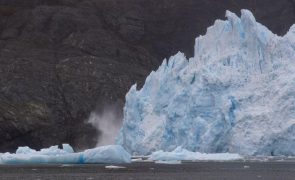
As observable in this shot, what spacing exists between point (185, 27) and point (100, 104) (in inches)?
783

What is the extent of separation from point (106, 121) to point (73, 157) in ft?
102

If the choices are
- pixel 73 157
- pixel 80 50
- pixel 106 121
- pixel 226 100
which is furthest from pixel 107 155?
pixel 80 50

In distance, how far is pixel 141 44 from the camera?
88812mm

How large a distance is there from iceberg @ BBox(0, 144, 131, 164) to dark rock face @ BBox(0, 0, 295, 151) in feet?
70.1

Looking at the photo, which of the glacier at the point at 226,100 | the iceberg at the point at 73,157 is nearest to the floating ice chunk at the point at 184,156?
→ the glacier at the point at 226,100

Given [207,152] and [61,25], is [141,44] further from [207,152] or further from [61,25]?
[207,152]

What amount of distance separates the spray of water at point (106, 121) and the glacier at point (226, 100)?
20.3m

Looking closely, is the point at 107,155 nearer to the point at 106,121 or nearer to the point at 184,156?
the point at 184,156

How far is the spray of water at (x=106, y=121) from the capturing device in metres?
74.9

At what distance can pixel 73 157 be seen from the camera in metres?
44.6

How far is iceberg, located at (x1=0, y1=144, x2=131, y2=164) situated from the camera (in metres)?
41.8

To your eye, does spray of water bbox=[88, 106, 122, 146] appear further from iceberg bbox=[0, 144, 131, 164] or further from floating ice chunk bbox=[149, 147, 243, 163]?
floating ice chunk bbox=[149, 147, 243, 163]

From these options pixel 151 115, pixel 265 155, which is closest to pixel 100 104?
pixel 151 115

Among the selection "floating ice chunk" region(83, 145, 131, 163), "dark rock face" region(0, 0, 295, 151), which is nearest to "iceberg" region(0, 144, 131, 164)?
"floating ice chunk" region(83, 145, 131, 163)
